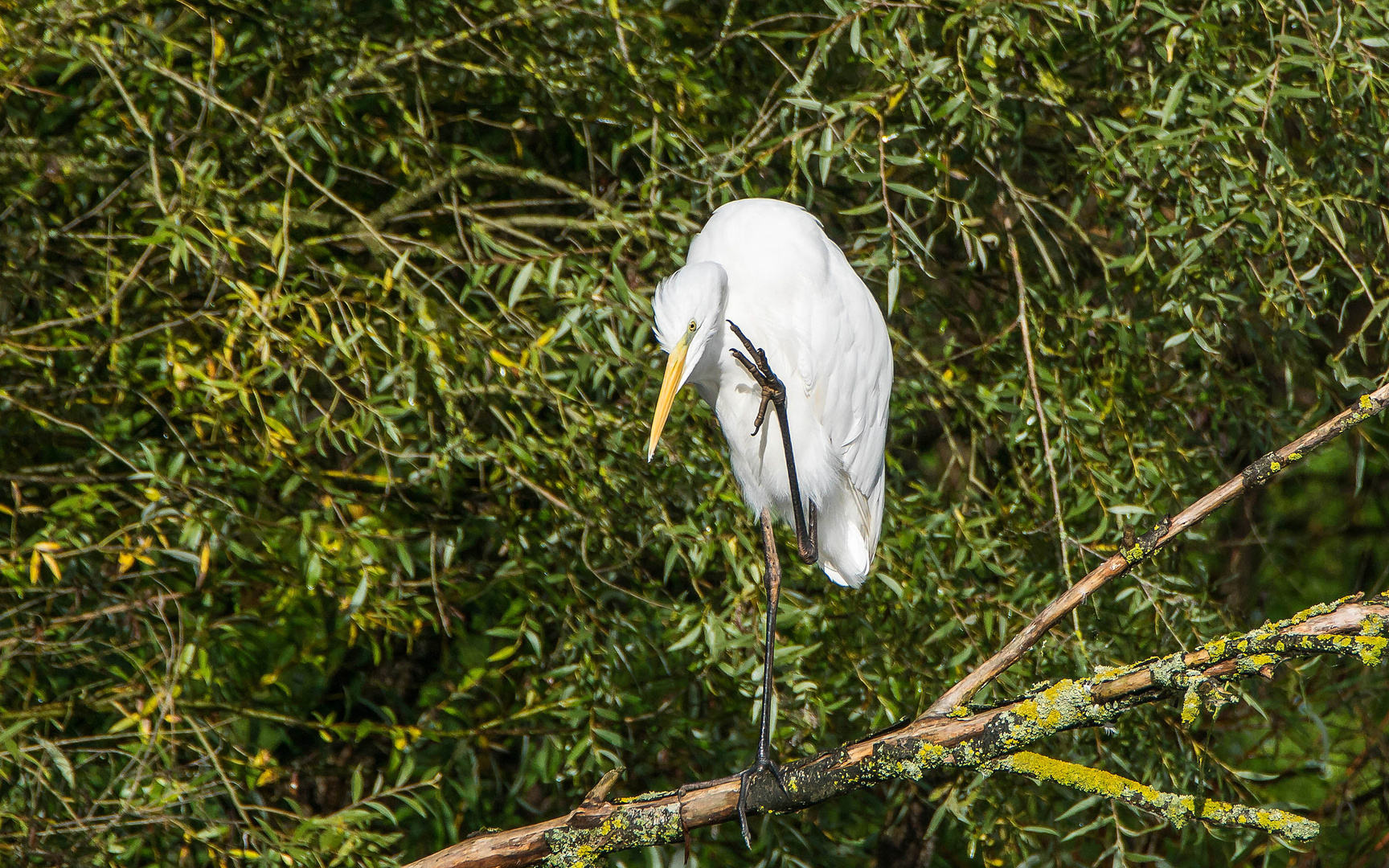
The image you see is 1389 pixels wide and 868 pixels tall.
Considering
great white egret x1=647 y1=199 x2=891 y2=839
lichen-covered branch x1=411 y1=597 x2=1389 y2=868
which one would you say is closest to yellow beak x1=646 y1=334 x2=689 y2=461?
great white egret x1=647 y1=199 x2=891 y2=839

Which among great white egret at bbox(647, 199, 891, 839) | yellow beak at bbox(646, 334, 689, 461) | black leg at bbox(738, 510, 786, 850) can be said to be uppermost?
yellow beak at bbox(646, 334, 689, 461)

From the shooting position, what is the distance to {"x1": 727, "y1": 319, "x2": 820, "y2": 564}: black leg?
5.38ft

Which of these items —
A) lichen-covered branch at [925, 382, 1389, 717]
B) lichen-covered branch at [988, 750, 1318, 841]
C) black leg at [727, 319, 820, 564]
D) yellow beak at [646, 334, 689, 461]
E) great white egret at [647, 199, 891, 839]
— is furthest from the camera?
great white egret at [647, 199, 891, 839]

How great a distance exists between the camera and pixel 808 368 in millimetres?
1860

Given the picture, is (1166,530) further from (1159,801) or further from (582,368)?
(582,368)

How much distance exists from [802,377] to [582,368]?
0.38 metres

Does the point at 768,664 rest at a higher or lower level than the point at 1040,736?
lower

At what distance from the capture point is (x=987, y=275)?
236 cm

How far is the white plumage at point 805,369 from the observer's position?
1.84 m

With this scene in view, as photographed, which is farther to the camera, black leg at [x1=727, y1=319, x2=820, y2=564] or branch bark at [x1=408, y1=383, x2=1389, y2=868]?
black leg at [x1=727, y1=319, x2=820, y2=564]

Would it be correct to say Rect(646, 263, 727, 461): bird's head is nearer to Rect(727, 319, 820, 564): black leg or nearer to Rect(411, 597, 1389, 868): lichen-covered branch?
Rect(727, 319, 820, 564): black leg

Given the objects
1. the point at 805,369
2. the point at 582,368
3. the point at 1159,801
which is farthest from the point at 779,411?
the point at 1159,801

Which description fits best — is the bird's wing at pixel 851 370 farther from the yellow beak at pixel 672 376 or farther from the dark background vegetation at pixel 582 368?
the yellow beak at pixel 672 376

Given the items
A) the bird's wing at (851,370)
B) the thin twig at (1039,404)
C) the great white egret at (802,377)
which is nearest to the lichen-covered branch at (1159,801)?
the thin twig at (1039,404)
